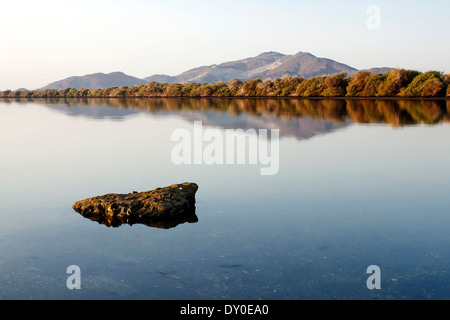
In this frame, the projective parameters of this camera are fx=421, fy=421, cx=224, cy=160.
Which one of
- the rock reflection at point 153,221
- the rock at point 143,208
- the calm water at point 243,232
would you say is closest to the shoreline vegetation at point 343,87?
the calm water at point 243,232

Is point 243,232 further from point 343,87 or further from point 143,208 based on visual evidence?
point 343,87

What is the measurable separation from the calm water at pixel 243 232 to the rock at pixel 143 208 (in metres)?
0.45

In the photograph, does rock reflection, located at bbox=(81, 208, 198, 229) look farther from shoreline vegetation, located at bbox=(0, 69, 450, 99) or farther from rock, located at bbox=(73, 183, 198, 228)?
shoreline vegetation, located at bbox=(0, 69, 450, 99)

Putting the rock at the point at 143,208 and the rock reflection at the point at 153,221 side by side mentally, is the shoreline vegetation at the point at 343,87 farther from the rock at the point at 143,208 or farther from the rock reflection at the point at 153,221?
the rock reflection at the point at 153,221

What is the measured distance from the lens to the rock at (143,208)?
1348 cm

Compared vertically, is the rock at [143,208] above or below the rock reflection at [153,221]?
above

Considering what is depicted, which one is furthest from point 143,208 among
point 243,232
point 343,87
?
point 343,87

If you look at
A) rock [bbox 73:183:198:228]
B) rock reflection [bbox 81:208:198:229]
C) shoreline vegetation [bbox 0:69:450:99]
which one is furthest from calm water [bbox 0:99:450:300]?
shoreline vegetation [bbox 0:69:450:99]

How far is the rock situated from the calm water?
0.45 meters

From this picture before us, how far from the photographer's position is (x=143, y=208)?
13.6 metres

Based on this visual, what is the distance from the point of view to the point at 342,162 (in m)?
23.0

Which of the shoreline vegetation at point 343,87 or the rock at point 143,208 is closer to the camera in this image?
the rock at point 143,208

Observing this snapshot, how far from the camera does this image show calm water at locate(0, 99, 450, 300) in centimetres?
925

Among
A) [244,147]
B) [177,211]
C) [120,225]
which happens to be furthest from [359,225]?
[244,147]
